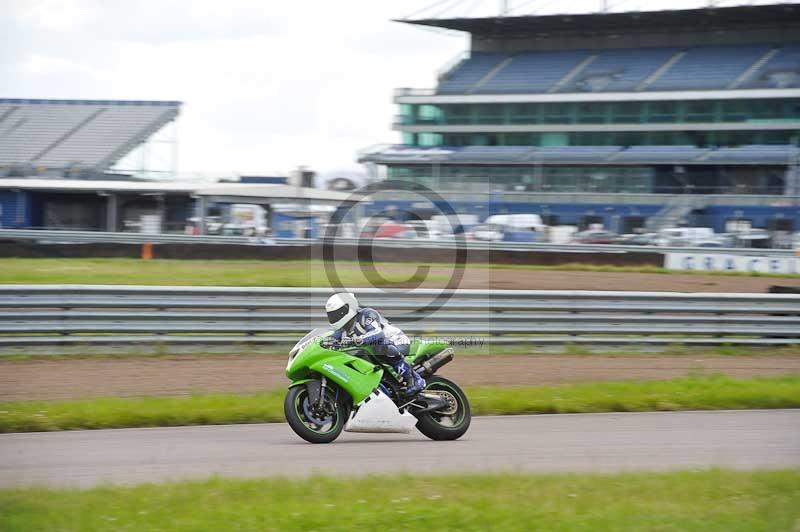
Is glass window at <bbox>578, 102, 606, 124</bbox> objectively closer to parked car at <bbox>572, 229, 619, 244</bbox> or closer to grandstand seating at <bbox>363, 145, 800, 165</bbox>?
grandstand seating at <bbox>363, 145, 800, 165</bbox>

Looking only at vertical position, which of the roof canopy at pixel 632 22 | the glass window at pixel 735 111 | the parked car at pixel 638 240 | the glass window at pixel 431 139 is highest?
the roof canopy at pixel 632 22

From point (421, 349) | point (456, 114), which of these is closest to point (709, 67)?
point (456, 114)

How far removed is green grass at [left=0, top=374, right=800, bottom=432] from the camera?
9062mm

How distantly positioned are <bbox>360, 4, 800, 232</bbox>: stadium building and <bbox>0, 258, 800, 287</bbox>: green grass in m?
13.7

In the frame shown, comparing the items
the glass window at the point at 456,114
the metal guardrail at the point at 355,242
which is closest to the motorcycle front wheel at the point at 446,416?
the metal guardrail at the point at 355,242

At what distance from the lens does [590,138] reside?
54.9 m

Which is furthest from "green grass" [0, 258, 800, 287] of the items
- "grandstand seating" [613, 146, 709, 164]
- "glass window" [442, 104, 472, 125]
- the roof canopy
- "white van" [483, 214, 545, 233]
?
"glass window" [442, 104, 472, 125]

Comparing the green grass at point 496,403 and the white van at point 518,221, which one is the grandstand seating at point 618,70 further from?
the green grass at point 496,403

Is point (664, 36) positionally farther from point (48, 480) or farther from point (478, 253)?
point (48, 480)

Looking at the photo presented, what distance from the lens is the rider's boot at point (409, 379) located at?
326 inches

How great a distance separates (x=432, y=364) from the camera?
27.6ft

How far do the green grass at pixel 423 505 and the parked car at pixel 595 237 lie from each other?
107 feet

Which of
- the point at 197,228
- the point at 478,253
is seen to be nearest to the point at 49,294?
the point at 478,253

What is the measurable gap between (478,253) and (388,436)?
72.4 ft
